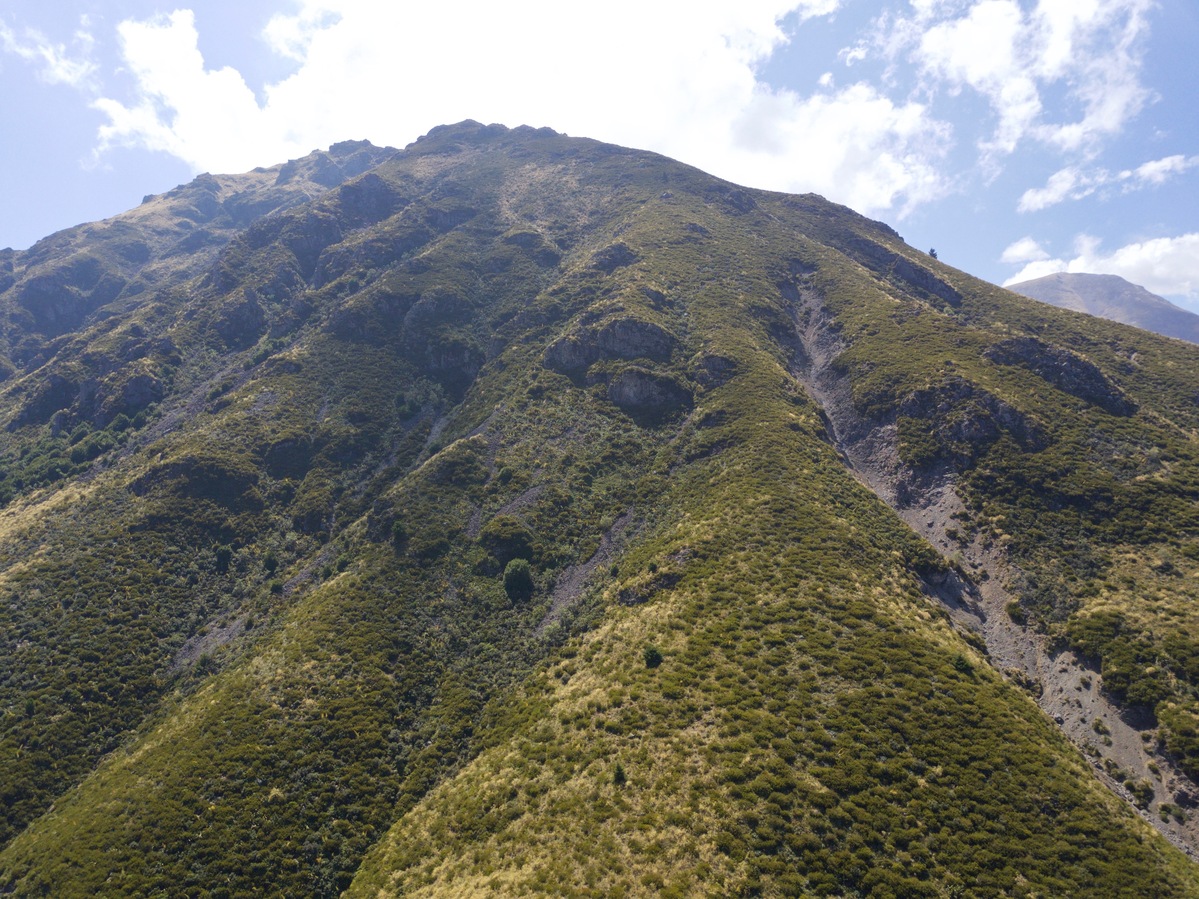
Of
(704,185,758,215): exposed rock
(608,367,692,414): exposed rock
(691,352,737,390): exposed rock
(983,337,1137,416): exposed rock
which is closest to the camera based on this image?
(983,337,1137,416): exposed rock

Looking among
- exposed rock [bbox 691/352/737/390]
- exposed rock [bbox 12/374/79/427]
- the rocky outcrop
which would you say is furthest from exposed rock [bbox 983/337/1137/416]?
exposed rock [bbox 12/374/79/427]

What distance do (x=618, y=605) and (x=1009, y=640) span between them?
42871 mm

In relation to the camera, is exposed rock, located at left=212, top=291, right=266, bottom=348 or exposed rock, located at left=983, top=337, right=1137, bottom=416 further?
exposed rock, located at left=212, top=291, right=266, bottom=348

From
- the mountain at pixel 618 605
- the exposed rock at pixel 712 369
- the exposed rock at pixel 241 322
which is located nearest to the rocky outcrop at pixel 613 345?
the mountain at pixel 618 605

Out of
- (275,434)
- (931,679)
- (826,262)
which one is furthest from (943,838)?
(826,262)

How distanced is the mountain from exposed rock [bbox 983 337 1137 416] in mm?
665

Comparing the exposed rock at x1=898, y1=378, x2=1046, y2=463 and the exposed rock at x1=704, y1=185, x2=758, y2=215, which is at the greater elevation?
the exposed rock at x1=704, y1=185, x2=758, y2=215

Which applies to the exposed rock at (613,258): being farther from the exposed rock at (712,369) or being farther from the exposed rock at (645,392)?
the exposed rock at (645,392)

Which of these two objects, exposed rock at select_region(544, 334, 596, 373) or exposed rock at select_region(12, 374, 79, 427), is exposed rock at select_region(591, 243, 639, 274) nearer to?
exposed rock at select_region(544, 334, 596, 373)

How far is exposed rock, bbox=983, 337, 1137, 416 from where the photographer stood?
80.0 meters

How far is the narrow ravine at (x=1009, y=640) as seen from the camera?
36.6 meters

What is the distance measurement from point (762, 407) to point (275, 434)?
325 feet

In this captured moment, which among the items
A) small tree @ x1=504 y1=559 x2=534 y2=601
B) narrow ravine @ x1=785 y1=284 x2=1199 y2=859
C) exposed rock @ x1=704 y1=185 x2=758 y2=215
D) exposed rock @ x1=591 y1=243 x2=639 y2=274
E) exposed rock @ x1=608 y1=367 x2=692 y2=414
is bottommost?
small tree @ x1=504 y1=559 x2=534 y2=601

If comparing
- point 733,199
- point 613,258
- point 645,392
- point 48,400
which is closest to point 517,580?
point 645,392
